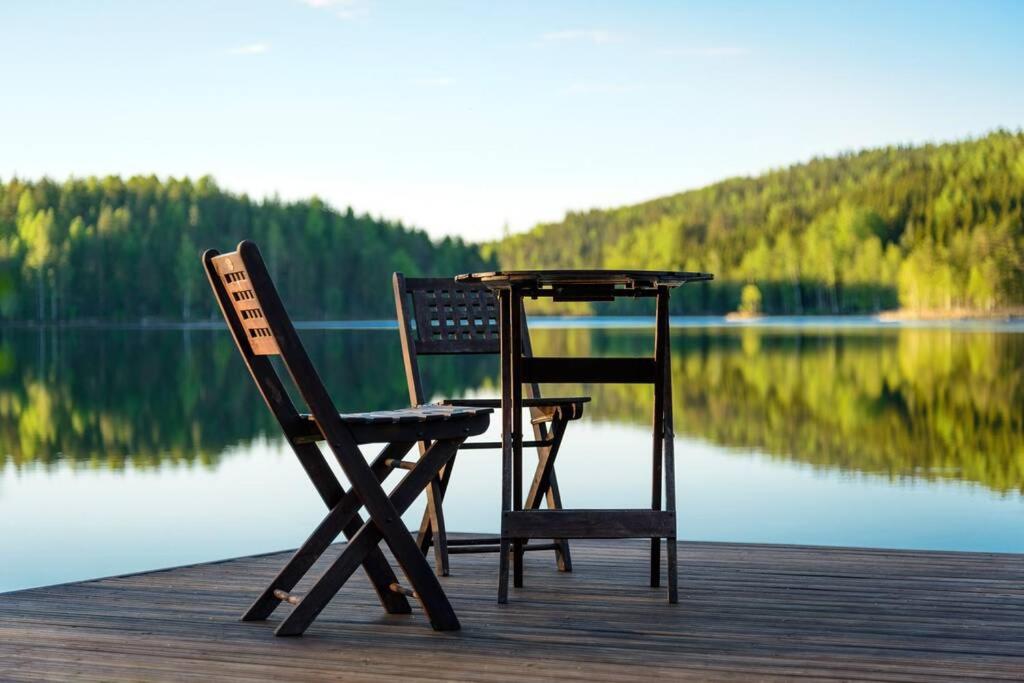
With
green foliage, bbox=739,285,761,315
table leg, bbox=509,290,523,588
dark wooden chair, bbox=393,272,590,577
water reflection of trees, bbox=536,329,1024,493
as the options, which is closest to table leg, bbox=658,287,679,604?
dark wooden chair, bbox=393,272,590,577

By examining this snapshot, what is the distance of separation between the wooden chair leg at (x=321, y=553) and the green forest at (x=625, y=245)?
9070cm

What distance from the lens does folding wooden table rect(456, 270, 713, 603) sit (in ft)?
13.8

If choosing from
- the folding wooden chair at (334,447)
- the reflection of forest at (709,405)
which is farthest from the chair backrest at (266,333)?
the reflection of forest at (709,405)

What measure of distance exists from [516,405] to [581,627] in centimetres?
85

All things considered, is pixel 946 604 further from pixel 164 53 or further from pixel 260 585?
pixel 164 53

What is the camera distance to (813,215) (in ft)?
416

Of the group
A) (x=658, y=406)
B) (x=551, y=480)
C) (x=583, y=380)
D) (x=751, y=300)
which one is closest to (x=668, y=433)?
(x=658, y=406)

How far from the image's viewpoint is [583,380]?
4320mm

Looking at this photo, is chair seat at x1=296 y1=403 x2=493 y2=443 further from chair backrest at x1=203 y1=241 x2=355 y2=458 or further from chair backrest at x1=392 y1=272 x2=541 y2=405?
chair backrest at x1=392 y1=272 x2=541 y2=405

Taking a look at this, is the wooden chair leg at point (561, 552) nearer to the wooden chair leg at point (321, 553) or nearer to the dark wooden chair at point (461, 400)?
the dark wooden chair at point (461, 400)

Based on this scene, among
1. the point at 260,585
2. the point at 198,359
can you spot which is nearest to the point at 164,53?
the point at 198,359

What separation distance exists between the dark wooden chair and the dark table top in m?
0.40

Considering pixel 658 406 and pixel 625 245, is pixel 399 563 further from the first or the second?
pixel 625 245

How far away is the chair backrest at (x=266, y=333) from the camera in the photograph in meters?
3.56
